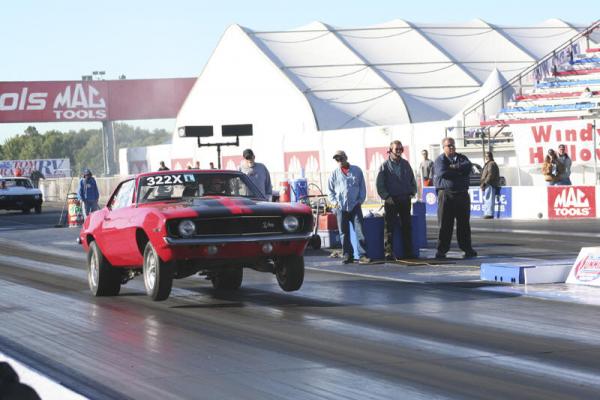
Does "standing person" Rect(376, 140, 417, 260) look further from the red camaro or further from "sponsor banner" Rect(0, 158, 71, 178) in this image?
"sponsor banner" Rect(0, 158, 71, 178)

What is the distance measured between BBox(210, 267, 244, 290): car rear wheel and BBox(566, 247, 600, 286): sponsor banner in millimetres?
4039

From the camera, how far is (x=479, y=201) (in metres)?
31.9

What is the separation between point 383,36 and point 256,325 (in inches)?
2079

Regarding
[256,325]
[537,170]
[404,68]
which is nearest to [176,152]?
[404,68]

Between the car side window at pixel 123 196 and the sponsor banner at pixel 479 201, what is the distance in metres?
18.0

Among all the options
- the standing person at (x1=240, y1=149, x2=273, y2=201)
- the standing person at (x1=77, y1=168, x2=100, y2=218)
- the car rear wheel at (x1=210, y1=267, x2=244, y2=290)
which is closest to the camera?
the car rear wheel at (x1=210, y1=267, x2=244, y2=290)

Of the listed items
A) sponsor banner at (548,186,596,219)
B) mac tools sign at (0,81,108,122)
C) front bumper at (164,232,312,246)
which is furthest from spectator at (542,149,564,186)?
mac tools sign at (0,81,108,122)

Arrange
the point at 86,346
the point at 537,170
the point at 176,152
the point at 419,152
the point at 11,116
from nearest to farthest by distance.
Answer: the point at 86,346
the point at 537,170
the point at 419,152
the point at 176,152
the point at 11,116

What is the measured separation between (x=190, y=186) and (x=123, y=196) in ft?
2.95

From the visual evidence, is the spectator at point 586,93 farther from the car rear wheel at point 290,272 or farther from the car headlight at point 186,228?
the car headlight at point 186,228

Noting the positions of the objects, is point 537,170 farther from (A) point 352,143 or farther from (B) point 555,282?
(B) point 555,282

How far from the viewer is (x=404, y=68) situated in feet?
193

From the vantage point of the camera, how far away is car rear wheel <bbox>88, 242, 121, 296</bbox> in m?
14.0

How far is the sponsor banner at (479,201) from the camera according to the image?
3075 cm
